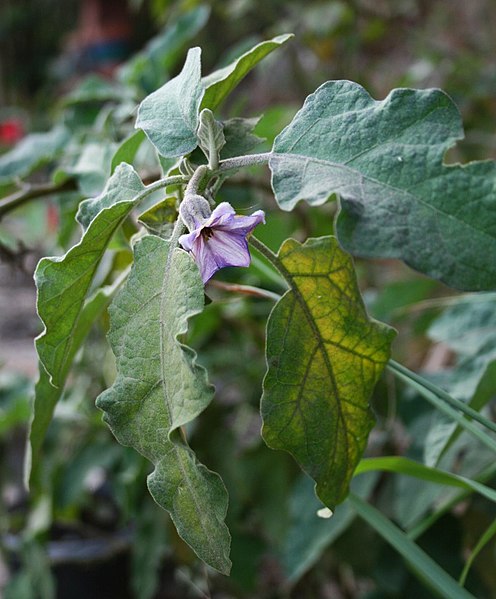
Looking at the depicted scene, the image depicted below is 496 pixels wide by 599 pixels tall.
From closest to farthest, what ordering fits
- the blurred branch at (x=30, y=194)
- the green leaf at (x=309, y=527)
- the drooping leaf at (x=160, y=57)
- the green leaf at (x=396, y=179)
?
1. the green leaf at (x=396, y=179)
2. the blurred branch at (x=30, y=194)
3. the green leaf at (x=309, y=527)
4. the drooping leaf at (x=160, y=57)

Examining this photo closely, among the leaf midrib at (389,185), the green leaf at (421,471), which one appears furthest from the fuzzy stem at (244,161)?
the green leaf at (421,471)

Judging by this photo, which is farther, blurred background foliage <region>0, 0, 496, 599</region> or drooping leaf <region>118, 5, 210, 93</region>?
drooping leaf <region>118, 5, 210, 93</region>

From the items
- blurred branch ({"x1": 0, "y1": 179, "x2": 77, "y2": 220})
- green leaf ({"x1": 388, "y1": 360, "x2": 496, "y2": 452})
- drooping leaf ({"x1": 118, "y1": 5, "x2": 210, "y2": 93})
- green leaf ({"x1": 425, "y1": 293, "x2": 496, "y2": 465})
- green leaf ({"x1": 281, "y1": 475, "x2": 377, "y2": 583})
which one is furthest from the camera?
drooping leaf ({"x1": 118, "y1": 5, "x2": 210, "y2": 93})

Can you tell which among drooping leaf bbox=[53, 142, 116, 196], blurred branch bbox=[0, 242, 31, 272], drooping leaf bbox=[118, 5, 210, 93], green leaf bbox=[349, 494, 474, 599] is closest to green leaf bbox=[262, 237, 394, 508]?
green leaf bbox=[349, 494, 474, 599]

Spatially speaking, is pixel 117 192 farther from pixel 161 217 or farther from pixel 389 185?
pixel 389 185

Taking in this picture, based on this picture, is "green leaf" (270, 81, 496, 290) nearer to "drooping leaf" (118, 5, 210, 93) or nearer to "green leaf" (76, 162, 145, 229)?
"green leaf" (76, 162, 145, 229)

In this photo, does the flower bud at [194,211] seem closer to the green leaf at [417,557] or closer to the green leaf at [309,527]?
the green leaf at [417,557]

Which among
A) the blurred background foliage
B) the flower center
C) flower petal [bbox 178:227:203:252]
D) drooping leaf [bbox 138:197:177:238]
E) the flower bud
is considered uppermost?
the flower bud
